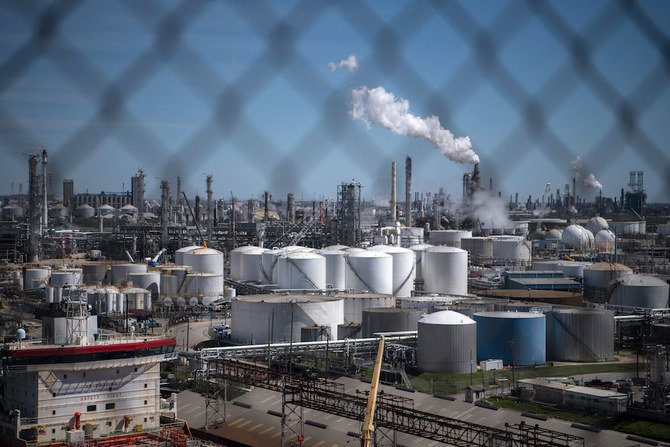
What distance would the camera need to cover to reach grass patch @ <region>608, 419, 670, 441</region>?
9.33 metres

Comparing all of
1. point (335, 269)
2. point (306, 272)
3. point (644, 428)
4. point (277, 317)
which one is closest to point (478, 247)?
point (335, 269)

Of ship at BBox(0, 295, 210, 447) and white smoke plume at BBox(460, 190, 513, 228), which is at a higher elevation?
white smoke plume at BBox(460, 190, 513, 228)

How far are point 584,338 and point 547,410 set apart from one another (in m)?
5.19

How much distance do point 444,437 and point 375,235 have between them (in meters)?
20.4

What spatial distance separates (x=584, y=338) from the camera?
51.1ft

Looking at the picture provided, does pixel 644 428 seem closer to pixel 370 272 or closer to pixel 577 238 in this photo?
pixel 370 272

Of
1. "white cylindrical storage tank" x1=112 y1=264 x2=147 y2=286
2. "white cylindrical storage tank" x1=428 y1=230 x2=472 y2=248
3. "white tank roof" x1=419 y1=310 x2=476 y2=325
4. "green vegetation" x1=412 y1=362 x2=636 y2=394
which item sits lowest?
"green vegetation" x1=412 y1=362 x2=636 y2=394

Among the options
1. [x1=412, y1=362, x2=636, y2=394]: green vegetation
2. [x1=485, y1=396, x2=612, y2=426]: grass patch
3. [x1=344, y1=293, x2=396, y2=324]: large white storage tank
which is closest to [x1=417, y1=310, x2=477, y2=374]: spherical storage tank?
[x1=412, y1=362, x2=636, y2=394]: green vegetation

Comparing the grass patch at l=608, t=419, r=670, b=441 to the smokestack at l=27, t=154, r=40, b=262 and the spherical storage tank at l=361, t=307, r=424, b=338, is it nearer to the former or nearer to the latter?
the spherical storage tank at l=361, t=307, r=424, b=338

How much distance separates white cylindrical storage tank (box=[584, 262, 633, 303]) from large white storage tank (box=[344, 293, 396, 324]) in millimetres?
6591

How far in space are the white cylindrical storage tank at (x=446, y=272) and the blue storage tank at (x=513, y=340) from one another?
707 cm

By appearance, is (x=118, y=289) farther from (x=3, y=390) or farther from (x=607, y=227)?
(x=607, y=227)

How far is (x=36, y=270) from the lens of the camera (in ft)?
77.1

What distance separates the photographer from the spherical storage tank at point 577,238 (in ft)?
120
